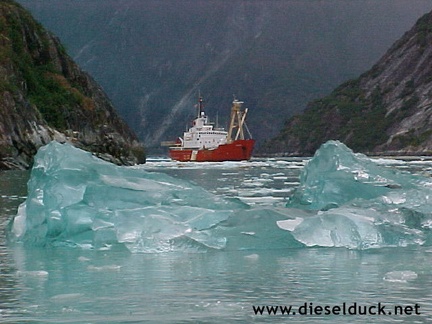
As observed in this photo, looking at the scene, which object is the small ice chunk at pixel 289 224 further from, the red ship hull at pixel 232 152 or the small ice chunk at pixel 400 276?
the red ship hull at pixel 232 152

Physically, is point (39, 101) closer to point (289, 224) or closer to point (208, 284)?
point (289, 224)

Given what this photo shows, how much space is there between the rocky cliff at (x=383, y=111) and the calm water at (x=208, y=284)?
11873 cm

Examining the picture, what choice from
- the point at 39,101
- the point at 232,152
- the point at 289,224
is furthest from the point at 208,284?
the point at 232,152

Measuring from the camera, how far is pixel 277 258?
40.3 ft

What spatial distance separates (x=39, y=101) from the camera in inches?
3083

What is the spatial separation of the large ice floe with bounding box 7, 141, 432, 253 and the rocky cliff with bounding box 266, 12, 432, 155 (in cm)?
11652

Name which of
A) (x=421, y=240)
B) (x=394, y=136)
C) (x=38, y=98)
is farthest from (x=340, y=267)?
(x=394, y=136)

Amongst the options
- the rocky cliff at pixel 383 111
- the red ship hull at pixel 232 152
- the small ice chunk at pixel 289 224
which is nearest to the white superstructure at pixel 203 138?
the red ship hull at pixel 232 152

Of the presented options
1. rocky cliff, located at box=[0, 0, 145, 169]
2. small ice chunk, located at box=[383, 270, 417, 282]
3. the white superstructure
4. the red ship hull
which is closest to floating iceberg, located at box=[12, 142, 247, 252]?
small ice chunk, located at box=[383, 270, 417, 282]

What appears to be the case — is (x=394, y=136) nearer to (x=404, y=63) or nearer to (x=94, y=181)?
(x=404, y=63)

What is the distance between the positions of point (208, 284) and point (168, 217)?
304 cm

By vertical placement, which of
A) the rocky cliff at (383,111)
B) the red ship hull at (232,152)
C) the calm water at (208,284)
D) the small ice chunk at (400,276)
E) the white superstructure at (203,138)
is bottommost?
the calm water at (208,284)

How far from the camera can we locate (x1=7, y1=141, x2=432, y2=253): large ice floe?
1309cm

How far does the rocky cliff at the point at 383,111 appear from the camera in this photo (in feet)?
465
